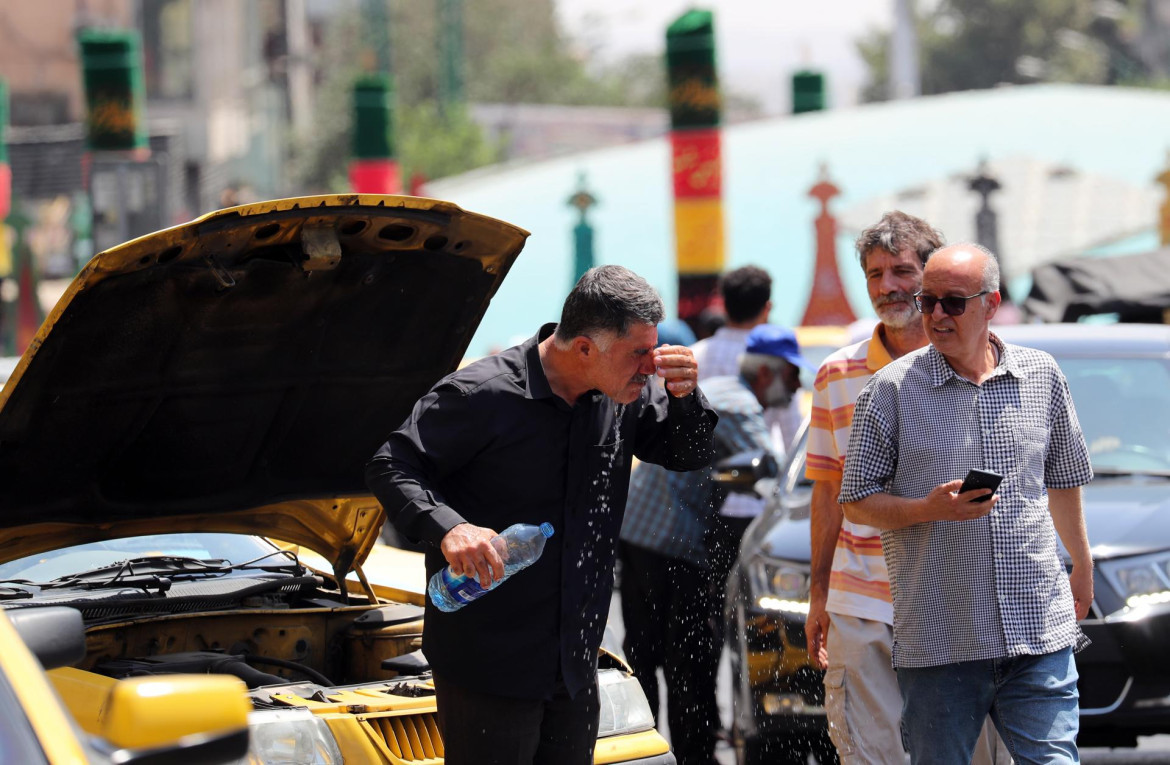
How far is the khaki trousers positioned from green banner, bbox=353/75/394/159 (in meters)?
22.4

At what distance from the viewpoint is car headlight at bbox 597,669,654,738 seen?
4.61 m

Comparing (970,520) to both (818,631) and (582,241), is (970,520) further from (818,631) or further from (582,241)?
(582,241)

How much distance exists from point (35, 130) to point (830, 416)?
5553cm

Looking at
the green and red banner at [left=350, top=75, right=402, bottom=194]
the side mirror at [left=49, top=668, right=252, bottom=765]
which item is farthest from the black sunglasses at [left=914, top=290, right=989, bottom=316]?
the green and red banner at [left=350, top=75, right=402, bottom=194]

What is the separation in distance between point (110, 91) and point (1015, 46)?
68267 millimetres

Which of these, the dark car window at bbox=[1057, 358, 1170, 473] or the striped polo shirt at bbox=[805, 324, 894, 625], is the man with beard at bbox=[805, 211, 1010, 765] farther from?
the dark car window at bbox=[1057, 358, 1170, 473]

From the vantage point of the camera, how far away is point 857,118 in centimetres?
3497

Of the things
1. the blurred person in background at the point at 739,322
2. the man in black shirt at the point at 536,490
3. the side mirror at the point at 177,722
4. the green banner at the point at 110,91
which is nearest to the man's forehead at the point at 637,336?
the man in black shirt at the point at 536,490

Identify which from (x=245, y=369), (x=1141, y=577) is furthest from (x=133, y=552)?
(x=1141, y=577)

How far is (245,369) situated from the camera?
4855mm

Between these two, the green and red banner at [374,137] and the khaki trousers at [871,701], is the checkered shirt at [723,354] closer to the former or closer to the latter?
the khaki trousers at [871,701]

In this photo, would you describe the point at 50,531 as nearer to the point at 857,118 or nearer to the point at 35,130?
the point at 857,118

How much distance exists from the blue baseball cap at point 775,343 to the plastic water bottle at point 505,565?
3.37m

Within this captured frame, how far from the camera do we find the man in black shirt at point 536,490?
4082mm
